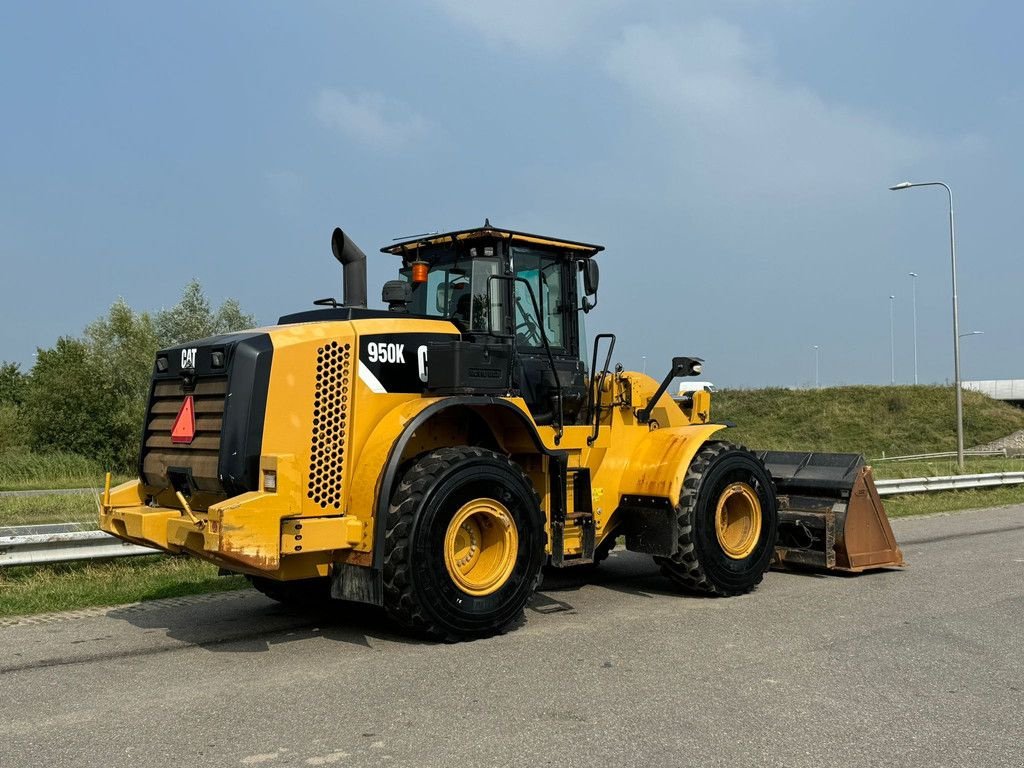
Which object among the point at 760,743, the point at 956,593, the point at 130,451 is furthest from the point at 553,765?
the point at 130,451

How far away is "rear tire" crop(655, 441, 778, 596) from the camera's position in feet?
26.1

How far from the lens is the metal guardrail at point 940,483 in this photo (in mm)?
16391

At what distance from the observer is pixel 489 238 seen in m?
7.61

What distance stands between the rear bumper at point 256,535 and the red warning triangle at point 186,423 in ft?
1.62

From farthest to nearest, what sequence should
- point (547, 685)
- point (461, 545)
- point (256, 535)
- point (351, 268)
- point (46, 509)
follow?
point (46, 509) → point (351, 268) → point (461, 545) → point (256, 535) → point (547, 685)

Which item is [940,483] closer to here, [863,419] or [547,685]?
[547,685]

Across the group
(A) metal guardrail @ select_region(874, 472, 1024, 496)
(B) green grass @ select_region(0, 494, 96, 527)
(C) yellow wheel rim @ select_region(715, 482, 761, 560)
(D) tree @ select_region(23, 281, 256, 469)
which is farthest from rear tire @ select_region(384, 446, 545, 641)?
(D) tree @ select_region(23, 281, 256, 469)

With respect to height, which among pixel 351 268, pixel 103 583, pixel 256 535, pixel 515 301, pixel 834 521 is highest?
pixel 351 268

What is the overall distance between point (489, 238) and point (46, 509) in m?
12.0

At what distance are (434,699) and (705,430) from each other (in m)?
4.21

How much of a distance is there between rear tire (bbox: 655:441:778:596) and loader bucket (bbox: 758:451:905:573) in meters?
0.71

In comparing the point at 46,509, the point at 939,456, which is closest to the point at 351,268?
the point at 46,509

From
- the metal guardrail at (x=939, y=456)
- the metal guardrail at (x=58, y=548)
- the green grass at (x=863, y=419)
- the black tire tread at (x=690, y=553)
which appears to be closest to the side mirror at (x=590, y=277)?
the black tire tread at (x=690, y=553)

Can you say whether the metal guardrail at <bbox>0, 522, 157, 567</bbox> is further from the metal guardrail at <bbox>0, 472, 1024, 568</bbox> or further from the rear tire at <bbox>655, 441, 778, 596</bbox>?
the rear tire at <bbox>655, 441, 778, 596</bbox>
